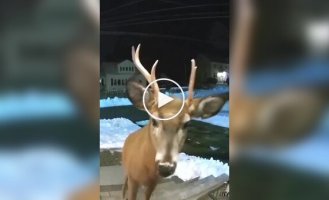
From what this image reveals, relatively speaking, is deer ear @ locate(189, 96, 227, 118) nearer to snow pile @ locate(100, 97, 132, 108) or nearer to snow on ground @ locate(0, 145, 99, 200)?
snow pile @ locate(100, 97, 132, 108)

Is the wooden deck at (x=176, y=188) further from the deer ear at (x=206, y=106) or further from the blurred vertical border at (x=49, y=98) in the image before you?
the deer ear at (x=206, y=106)

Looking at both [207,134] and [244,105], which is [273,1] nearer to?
[244,105]

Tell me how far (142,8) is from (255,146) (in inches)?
26.5

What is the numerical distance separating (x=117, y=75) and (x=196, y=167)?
44cm

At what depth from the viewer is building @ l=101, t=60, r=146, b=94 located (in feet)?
5.92

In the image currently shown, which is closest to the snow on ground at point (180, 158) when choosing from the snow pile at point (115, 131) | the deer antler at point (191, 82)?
the snow pile at point (115, 131)

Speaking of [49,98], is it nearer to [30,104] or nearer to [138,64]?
[30,104]

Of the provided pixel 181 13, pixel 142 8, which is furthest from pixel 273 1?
pixel 142 8

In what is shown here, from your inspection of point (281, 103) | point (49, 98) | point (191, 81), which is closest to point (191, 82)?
point (191, 81)

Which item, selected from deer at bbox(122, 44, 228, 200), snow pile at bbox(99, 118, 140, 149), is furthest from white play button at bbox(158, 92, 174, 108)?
snow pile at bbox(99, 118, 140, 149)

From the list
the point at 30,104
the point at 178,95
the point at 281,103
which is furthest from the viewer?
the point at 281,103

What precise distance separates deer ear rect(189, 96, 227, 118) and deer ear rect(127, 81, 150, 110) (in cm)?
18

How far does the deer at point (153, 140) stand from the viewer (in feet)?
6.03

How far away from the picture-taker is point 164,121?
1.84 meters
